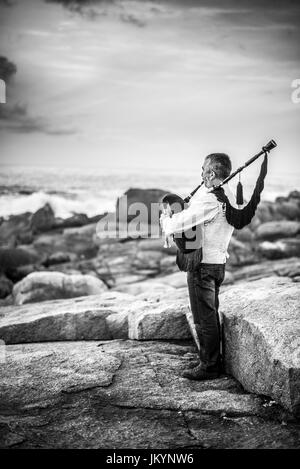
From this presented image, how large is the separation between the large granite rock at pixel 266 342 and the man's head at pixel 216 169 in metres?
1.26

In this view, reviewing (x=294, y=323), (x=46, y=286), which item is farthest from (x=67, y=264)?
(x=294, y=323)

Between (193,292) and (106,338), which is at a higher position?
(193,292)

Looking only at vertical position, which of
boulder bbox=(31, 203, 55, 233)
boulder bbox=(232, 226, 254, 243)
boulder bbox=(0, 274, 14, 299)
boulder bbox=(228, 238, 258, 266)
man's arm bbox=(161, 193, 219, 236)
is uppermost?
man's arm bbox=(161, 193, 219, 236)

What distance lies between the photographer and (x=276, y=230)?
68.8 feet

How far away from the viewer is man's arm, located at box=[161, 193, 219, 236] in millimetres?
3828

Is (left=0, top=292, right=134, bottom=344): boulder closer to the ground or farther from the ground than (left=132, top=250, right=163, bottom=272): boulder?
farther from the ground

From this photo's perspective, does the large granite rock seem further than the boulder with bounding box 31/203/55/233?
No

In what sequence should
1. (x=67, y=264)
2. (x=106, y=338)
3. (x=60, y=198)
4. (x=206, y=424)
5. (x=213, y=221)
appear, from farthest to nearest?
1. (x=60, y=198)
2. (x=67, y=264)
3. (x=106, y=338)
4. (x=213, y=221)
5. (x=206, y=424)

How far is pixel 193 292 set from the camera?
4.07 m

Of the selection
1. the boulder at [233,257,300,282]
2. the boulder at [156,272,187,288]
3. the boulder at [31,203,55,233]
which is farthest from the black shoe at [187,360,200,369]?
the boulder at [31,203,55,233]

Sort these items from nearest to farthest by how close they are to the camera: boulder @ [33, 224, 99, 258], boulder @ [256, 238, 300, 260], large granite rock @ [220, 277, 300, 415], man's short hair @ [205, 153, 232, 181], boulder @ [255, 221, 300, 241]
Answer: large granite rock @ [220, 277, 300, 415], man's short hair @ [205, 153, 232, 181], boulder @ [256, 238, 300, 260], boulder @ [33, 224, 99, 258], boulder @ [255, 221, 300, 241]

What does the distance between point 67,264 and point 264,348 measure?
48.3ft

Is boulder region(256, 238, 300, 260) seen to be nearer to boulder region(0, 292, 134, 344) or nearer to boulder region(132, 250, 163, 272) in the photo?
boulder region(132, 250, 163, 272)

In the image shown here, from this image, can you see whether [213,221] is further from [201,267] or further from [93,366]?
[93,366]
